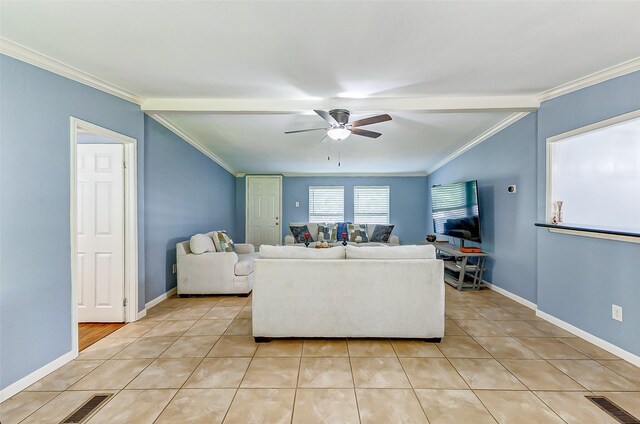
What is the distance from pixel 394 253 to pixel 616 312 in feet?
6.30

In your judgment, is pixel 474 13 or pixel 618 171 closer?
pixel 474 13

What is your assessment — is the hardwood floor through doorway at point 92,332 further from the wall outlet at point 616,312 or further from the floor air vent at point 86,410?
the wall outlet at point 616,312

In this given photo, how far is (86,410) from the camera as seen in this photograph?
5.54ft

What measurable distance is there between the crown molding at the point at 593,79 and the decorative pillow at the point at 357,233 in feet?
12.9

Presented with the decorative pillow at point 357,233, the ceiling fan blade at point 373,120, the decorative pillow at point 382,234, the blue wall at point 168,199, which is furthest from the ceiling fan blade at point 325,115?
the decorative pillow at point 382,234

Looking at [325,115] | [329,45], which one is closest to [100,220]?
[325,115]

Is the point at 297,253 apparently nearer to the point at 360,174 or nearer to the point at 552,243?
the point at 552,243

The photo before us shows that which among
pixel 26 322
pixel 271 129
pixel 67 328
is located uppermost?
pixel 271 129

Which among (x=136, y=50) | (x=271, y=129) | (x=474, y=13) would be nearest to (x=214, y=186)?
(x=271, y=129)

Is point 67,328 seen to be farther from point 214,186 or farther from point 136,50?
point 214,186

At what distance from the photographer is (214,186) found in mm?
5848

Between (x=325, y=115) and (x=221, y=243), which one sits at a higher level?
(x=325, y=115)

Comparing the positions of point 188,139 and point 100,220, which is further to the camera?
point 188,139

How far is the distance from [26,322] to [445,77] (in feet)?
12.9
